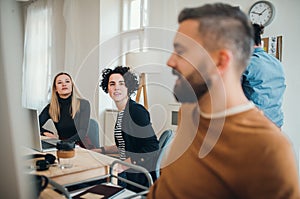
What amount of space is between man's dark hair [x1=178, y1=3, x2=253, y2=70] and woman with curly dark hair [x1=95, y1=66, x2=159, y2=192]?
0.53 m

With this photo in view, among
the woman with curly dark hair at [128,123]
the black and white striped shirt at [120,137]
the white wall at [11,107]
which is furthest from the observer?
the black and white striped shirt at [120,137]

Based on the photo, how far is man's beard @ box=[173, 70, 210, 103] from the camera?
469 millimetres

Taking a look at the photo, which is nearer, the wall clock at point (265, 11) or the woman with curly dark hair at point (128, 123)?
the woman with curly dark hair at point (128, 123)

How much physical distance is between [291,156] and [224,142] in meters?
0.10

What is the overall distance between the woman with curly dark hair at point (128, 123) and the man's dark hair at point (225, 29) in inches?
20.8

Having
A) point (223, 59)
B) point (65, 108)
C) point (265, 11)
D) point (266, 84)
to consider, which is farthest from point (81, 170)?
point (265, 11)

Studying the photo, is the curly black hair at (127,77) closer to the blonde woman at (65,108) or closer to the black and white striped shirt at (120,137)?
the black and white striped shirt at (120,137)

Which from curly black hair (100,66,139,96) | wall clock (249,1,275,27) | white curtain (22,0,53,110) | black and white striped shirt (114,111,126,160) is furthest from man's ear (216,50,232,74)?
wall clock (249,1,275,27)

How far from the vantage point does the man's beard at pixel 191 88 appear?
0.47m

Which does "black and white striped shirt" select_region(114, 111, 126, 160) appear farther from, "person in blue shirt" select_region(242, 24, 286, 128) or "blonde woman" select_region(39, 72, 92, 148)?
"person in blue shirt" select_region(242, 24, 286, 128)

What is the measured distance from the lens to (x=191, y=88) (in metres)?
0.48

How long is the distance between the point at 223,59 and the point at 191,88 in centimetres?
7

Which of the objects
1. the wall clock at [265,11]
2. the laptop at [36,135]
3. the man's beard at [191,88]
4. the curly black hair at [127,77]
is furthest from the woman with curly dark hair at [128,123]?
the wall clock at [265,11]

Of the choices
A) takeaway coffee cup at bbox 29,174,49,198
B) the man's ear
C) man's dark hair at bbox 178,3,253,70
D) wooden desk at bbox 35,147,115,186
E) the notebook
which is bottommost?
the notebook
